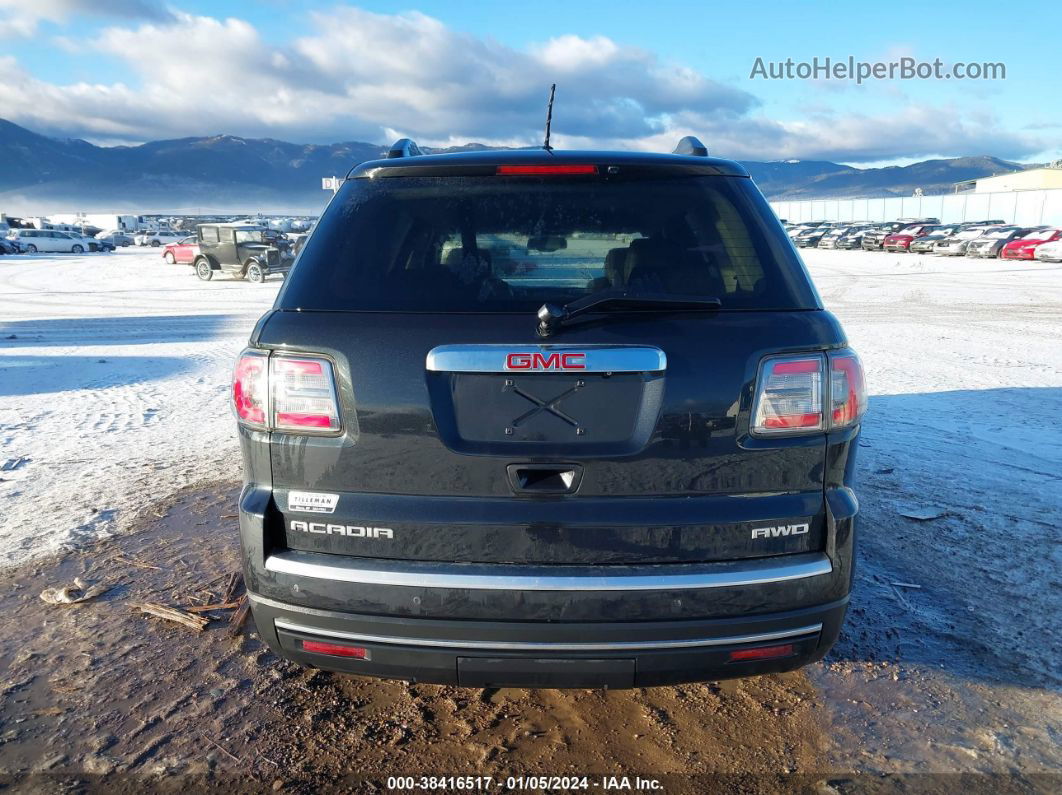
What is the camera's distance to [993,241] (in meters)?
36.3

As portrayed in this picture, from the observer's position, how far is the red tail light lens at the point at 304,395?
2377 mm

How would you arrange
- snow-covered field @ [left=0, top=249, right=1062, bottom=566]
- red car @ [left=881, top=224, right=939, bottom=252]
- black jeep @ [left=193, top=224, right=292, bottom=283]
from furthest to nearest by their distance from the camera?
red car @ [left=881, top=224, right=939, bottom=252] → black jeep @ [left=193, top=224, right=292, bottom=283] → snow-covered field @ [left=0, top=249, right=1062, bottom=566]

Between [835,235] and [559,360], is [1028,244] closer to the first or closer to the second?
[835,235]

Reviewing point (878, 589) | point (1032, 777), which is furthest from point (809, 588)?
point (878, 589)

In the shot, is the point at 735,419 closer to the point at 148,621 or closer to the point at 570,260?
the point at 570,260

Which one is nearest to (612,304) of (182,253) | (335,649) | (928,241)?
(335,649)

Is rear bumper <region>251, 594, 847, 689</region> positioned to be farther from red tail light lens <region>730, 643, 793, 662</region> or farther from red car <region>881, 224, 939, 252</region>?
red car <region>881, 224, 939, 252</region>

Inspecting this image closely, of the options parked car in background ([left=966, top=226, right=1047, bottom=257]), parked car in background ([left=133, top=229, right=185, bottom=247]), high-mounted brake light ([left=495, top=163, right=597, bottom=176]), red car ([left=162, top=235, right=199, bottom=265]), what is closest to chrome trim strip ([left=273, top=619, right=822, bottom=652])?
high-mounted brake light ([left=495, top=163, right=597, bottom=176])

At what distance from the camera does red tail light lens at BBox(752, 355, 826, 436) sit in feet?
7.65

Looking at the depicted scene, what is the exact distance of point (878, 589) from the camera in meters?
3.90

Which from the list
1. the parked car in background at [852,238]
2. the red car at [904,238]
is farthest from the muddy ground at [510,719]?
the parked car in background at [852,238]

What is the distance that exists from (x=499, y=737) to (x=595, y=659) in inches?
29.3

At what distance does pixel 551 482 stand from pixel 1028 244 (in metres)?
38.1

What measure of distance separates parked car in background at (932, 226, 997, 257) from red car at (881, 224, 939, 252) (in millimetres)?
2330
